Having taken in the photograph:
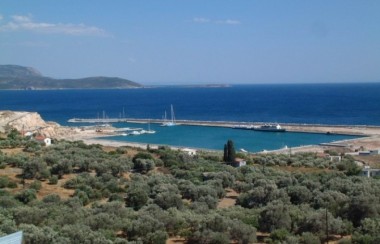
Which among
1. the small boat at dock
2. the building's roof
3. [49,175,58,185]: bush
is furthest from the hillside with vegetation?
the small boat at dock

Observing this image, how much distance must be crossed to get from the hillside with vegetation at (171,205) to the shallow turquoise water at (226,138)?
4051 centimetres

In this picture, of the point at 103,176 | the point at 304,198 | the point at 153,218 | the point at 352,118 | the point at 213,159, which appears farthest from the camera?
the point at 352,118

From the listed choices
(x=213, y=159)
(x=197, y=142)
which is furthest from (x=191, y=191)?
(x=197, y=142)

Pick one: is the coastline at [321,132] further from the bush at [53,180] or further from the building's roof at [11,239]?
the building's roof at [11,239]

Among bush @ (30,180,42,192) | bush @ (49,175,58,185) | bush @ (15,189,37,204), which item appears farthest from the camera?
bush @ (49,175,58,185)

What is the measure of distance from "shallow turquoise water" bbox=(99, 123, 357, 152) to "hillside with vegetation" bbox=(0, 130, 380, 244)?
133ft

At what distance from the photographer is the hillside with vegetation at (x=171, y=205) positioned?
13.6m

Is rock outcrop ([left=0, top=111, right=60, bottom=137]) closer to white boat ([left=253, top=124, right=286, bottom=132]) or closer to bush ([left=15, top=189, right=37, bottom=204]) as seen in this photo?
white boat ([left=253, top=124, right=286, bottom=132])

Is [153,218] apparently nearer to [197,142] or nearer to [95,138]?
[197,142]

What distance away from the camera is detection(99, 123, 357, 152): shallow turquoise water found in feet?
232

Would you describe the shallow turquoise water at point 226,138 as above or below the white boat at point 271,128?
below

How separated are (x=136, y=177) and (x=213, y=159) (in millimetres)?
16634

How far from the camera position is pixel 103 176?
2491 centimetres

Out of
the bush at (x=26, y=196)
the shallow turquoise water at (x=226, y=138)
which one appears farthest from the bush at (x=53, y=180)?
the shallow turquoise water at (x=226, y=138)
